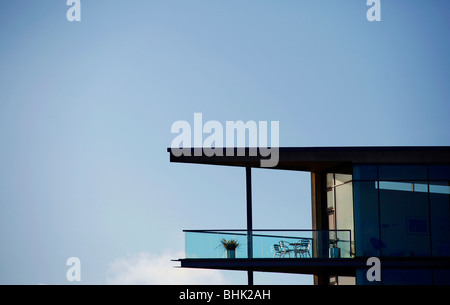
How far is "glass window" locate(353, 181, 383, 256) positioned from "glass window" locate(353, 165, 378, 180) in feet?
0.54

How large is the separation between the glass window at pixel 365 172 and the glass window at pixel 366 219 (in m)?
0.16

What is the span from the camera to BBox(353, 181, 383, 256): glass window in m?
26.2

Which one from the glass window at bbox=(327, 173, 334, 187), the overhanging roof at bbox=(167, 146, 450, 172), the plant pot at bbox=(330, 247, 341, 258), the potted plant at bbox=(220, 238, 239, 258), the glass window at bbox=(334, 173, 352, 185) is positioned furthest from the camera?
the glass window at bbox=(327, 173, 334, 187)

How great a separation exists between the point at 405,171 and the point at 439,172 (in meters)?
1.12

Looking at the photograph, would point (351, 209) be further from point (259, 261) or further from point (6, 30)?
point (6, 30)

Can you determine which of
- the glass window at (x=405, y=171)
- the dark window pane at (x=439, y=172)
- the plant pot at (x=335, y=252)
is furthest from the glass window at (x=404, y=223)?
the plant pot at (x=335, y=252)

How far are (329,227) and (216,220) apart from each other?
45.9 m

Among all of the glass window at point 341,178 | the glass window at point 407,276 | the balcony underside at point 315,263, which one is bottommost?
the glass window at point 407,276

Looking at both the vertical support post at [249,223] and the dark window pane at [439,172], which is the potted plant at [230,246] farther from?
the dark window pane at [439,172]

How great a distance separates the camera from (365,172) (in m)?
26.6

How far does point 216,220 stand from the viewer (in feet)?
244

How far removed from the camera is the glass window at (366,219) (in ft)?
86.0

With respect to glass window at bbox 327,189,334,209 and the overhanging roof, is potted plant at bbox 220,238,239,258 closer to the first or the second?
the overhanging roof

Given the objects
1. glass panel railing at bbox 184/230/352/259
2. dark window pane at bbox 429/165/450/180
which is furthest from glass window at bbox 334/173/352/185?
dark window pane at bbox 429/165/450/180
